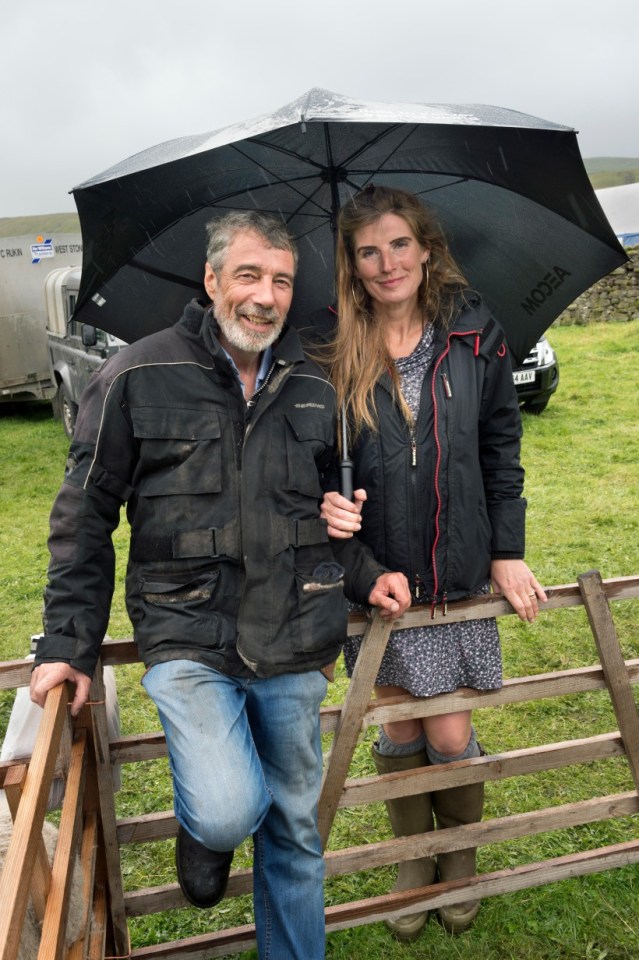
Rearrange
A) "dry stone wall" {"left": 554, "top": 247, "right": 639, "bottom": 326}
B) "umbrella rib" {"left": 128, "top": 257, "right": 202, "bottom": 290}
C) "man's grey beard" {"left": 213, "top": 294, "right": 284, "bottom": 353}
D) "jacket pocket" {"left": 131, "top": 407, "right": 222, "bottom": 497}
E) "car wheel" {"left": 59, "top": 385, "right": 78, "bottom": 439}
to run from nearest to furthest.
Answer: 1. "jacket pocket" {"left": 131, "top": 407, "right": 222, "bottom": 497}
2. "man's grey beard" {"left": 213, "top": 294, "right": 284, "bottom": 353}
3. "umbrella rib" {"left": 128, "top": 257, "right": 202, "bottom": 290}
4. "car wheel" {"left": 59, "top": 385, "right": 78, "bottom": 439}
5. "dry stone wall" {"left": 554, "top": 247, "right": 639, "bottom": 326}

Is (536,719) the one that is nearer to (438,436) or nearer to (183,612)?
(438,436)

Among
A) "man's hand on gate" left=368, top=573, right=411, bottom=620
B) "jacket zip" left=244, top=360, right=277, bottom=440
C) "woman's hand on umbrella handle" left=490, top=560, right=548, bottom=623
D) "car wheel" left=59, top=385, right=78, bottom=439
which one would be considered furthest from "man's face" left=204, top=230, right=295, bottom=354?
"car wheel" left=59, top=385, right=78, bottom=439

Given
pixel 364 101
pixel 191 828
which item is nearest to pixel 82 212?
pixel 364 101

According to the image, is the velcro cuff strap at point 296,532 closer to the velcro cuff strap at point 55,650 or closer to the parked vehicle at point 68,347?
the velcro cuff strap at point 55,650

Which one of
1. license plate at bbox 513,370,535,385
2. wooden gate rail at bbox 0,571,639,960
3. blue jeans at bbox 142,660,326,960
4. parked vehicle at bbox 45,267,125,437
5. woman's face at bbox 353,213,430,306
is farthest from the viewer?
license plate at bbox 513,370,535,385

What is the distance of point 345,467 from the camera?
2.57m

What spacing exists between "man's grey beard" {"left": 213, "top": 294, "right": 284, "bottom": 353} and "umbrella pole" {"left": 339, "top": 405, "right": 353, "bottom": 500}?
0.32m

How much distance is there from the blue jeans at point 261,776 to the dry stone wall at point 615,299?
60.3 feet

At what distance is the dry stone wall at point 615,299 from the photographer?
1948 centimetres

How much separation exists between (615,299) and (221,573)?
19238mm

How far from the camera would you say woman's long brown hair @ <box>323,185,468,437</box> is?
2.65 meters

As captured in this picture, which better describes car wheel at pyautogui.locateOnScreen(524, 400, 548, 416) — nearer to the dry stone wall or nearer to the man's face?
the dry stone wall

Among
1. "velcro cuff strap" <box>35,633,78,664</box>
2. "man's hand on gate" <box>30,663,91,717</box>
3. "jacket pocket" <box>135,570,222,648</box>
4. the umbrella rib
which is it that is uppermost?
the umbrella rib

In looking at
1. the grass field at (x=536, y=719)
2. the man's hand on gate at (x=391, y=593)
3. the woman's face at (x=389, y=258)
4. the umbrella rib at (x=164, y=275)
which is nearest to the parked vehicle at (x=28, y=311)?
the grass field at (x=536, y=719)
